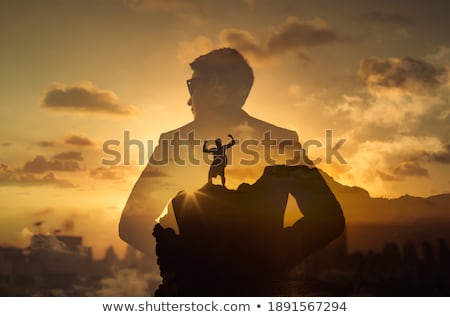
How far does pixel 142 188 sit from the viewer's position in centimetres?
801

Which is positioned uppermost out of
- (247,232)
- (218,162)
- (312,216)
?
(218,162)

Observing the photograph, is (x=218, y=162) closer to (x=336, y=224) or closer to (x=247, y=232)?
(x=247, y=232)

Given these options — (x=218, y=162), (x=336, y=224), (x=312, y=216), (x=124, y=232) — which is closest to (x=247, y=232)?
(x=312, y=216)

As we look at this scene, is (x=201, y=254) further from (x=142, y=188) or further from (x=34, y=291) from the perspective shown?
(x=34, y=291)

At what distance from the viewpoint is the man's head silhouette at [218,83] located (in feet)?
26.7

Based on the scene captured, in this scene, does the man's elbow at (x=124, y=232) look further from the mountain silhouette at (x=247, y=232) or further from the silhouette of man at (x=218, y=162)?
the silhouette of man at (x=218, y=162)

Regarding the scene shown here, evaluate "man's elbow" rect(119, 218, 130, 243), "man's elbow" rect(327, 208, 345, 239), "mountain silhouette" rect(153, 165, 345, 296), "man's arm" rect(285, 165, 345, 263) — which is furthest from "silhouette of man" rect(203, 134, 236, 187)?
"man's elbow" rect(327, 208, 345, 239)

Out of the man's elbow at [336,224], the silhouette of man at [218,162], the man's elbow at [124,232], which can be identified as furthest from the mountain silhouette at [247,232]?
the man's elbow at [124,232]

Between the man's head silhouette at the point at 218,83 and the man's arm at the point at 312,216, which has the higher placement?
the man's head silhouette at the point at 218,83

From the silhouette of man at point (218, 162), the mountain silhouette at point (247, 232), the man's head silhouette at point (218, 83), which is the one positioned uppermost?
the man's head silhouette at point (218, 83)

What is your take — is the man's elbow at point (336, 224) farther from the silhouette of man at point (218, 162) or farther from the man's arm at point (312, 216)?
the silhouette of man at point (218, 162)

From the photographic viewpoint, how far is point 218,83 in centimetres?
831

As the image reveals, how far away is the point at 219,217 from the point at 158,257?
3.51 ft
